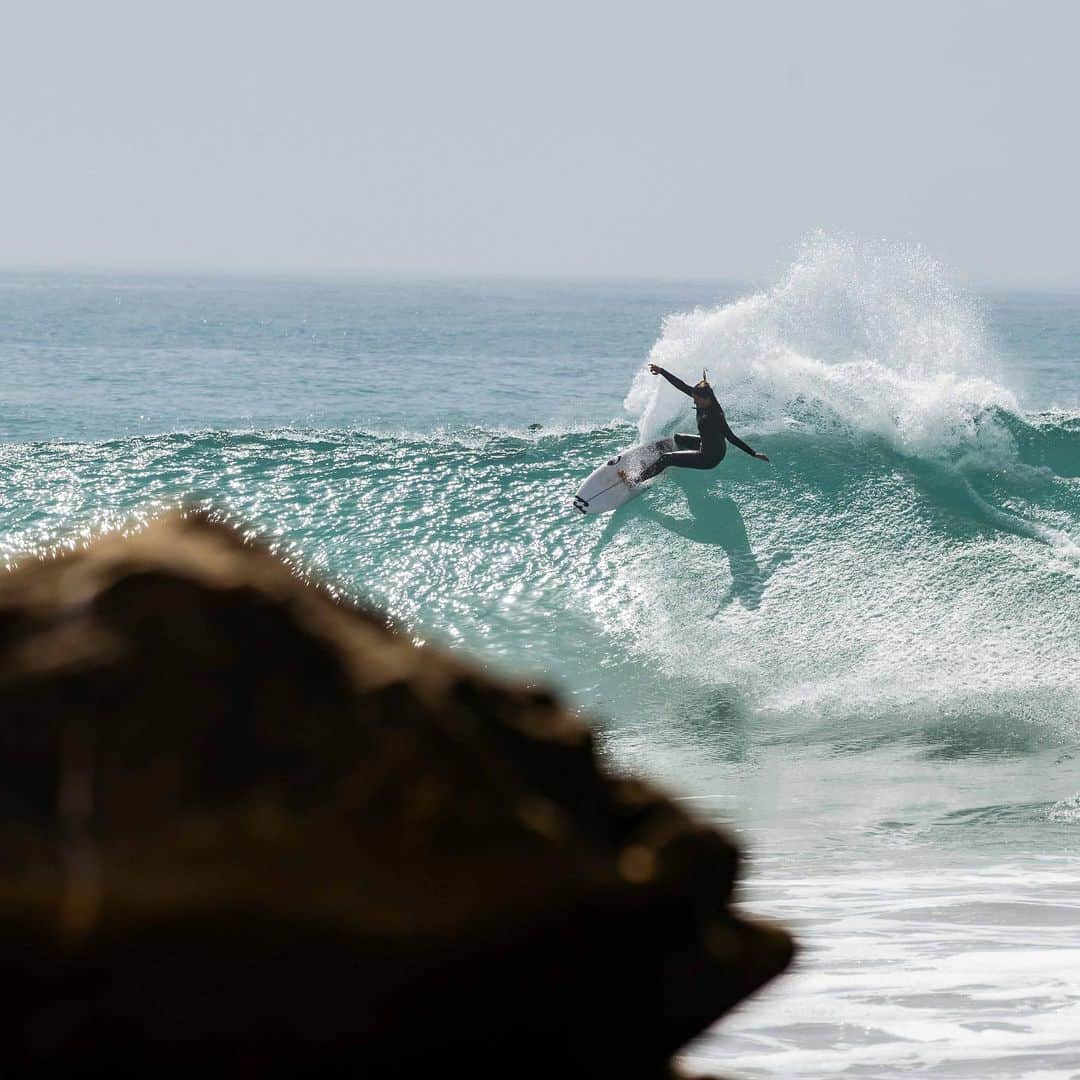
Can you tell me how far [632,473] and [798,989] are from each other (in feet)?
36.2

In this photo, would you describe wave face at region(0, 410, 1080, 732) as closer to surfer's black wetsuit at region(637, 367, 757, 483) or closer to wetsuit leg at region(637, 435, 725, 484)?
wetsuit leg at region(637, 435, 725, 484)

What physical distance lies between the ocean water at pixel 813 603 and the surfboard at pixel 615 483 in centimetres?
17

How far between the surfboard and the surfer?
0.26 feet

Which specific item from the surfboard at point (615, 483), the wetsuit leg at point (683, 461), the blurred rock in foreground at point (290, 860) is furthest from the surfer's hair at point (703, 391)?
the blurred rock in foreground at point (290, 860)

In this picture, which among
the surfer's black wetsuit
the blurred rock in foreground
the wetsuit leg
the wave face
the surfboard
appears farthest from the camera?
the surfboard

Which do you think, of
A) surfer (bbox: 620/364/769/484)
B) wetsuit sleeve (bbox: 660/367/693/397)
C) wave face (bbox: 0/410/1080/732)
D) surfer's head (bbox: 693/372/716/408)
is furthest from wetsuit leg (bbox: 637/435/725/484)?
wetsuit sleeve (bbox: 660/367/693/397)

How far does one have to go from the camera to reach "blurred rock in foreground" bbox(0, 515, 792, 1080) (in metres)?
1.27

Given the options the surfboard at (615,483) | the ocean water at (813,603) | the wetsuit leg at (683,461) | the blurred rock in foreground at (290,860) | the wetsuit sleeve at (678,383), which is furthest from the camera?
the surfboard at (615,483)

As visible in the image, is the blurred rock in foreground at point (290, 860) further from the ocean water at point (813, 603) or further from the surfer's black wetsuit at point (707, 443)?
the surfer's black wetsuit at point (707, 443)

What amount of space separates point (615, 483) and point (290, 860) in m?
13.7

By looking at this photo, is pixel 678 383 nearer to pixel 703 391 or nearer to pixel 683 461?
pixel 703 391

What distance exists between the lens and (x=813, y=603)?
41.2 feet

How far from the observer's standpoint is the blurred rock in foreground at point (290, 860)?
1272 millimetres

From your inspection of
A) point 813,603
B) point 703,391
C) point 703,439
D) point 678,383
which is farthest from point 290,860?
point 703,439
